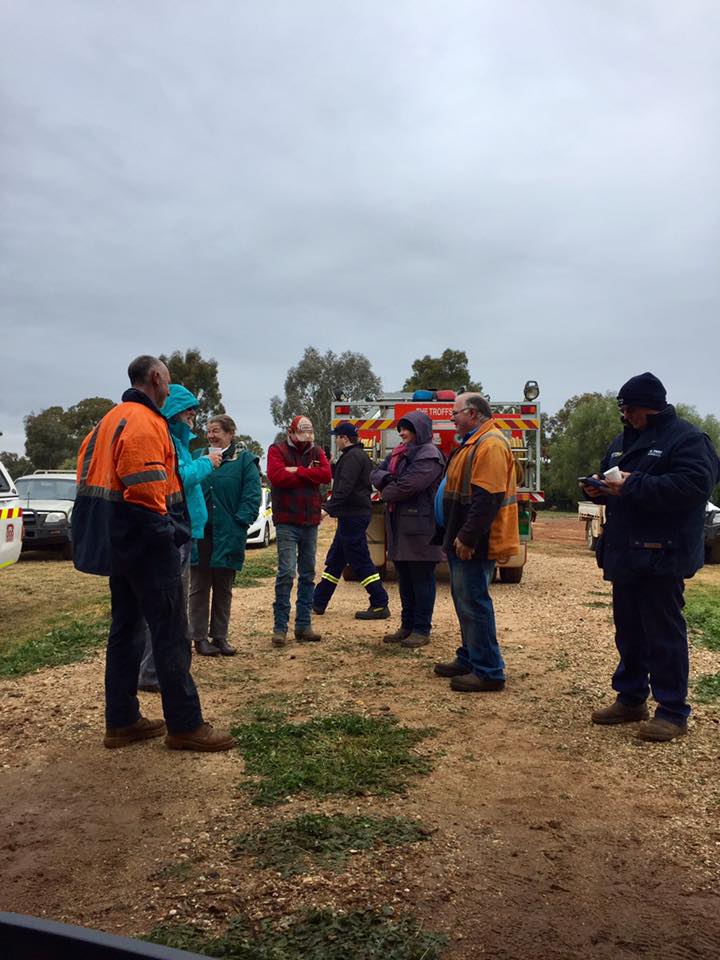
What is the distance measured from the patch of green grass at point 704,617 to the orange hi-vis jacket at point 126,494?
17.2ft

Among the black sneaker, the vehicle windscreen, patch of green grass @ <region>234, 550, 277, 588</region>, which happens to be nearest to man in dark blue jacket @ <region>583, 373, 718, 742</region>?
the black sneaker

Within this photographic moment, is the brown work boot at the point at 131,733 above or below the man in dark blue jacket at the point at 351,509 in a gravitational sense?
below

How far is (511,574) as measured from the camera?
37.4ft

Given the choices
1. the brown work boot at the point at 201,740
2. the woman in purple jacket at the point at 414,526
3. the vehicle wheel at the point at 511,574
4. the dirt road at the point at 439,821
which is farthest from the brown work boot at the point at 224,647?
the vehicle wheel at the point at 511,574

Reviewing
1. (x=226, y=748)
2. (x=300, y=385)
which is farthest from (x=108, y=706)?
(x=300, y=385)

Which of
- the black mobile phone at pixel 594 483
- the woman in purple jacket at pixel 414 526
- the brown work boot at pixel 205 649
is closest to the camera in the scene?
the black mobile phone at pixel 594 483

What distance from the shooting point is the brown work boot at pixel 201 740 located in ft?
14.2

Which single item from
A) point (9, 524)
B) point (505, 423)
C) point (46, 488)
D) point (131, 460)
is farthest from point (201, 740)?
point (46, 488)

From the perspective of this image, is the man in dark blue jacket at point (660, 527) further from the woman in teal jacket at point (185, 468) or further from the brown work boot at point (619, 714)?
the woman in teal jacket at point (185, 468)

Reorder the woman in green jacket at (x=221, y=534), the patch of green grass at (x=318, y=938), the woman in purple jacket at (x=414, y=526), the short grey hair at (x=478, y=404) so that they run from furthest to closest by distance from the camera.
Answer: the woman in purple jacket at (x=414, y=526)
the woman in green jacket at (x=221, y=534)
the short grey hair at (x=478, y=404)
the patch of green grass at (x=318, y=938)

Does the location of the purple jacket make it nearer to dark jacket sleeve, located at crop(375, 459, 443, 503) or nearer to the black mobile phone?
dark jacket sleeve, located at crop(375, 459, 443, 503)

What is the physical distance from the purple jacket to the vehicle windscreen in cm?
961

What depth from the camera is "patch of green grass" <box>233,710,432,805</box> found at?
12.6ft

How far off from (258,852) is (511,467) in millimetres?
3131
